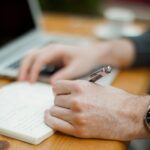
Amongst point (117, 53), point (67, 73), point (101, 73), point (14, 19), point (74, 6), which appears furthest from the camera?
point (74, 6)

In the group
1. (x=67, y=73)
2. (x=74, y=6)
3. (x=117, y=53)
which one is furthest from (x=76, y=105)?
(x=74, y=6)

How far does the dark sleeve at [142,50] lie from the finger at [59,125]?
46 cm

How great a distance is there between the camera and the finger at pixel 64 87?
2.39 feet

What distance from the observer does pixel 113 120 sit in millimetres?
693

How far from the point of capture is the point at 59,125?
70 cm

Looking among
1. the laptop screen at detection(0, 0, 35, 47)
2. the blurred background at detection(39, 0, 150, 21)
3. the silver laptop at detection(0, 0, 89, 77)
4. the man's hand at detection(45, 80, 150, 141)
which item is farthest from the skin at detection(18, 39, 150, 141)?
the blurred background at detection(39, 0, 150, 21)

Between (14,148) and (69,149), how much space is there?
0.10 m

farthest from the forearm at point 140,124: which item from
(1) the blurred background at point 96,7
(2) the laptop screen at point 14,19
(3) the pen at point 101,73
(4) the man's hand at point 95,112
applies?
(1) the blurred background at point 96,7

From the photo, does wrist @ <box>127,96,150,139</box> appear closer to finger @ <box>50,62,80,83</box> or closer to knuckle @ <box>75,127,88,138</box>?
knuckle @ <box>75,127,88,138</box>

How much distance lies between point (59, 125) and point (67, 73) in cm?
25

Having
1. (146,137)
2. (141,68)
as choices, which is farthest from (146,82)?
(146,137)

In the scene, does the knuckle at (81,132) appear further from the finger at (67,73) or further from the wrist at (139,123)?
the finger at (67,73)

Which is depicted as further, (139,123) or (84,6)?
(84,6)

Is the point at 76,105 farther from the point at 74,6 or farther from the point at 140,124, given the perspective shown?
the point at 74,6
